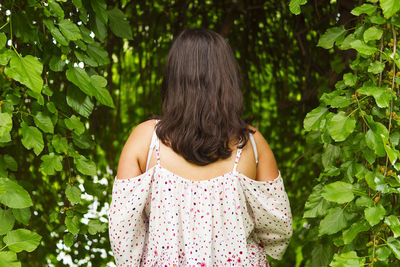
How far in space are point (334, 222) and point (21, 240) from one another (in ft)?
2.48

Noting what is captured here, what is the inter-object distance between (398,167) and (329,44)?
380mm

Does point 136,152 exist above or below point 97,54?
below

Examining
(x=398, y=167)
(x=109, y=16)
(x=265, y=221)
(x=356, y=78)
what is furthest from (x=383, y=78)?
(x=109, y=16)

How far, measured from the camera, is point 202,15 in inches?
98.4

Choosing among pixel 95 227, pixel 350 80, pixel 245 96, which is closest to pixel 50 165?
pixel 95 227

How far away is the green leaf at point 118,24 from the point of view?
1628 mm

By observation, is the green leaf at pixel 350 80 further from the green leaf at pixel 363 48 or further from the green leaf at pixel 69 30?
the green leaf at pixel 69 30

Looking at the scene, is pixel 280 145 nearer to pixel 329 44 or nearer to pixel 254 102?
pixel 254 102

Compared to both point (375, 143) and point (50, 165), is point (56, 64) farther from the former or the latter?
point (375, 143)

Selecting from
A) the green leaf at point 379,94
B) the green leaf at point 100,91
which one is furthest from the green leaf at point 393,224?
the green leaf at point 100,91

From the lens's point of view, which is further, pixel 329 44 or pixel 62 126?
pixel 62 126

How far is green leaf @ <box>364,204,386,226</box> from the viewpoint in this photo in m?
1.13

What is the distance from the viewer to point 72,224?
159 cm

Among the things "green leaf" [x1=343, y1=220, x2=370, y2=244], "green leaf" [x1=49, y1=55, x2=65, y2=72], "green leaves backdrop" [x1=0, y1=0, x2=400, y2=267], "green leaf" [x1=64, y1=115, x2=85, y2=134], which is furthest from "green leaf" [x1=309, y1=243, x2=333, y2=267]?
"green leaf" [x1=49, y1=55, x2=65, y2=72]
